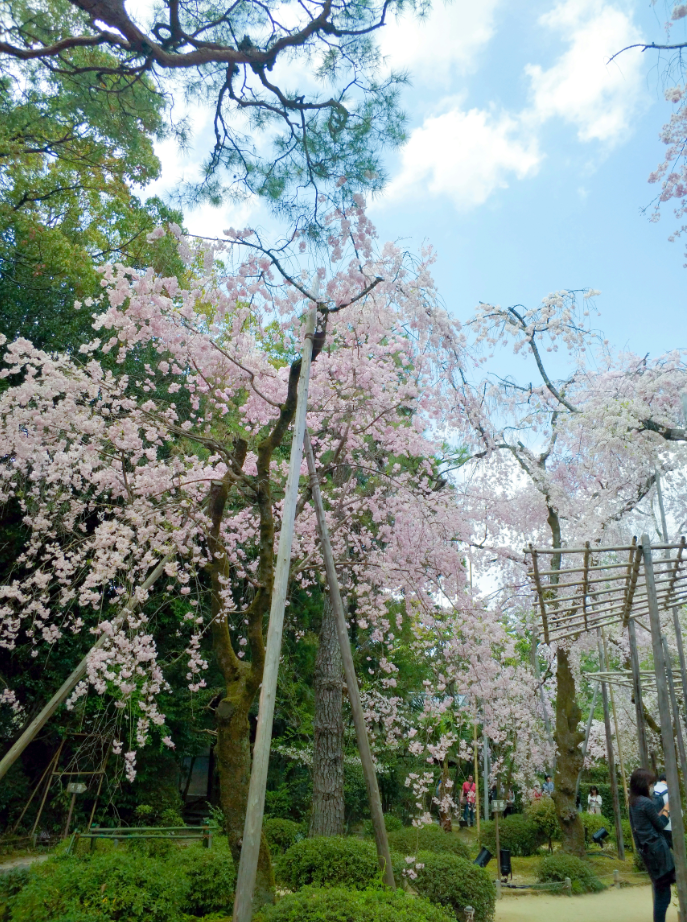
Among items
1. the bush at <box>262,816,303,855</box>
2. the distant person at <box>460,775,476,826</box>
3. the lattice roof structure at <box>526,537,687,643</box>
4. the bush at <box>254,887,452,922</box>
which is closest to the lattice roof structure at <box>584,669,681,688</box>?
the lattice roof structure at <box>526,537,687,643</box>

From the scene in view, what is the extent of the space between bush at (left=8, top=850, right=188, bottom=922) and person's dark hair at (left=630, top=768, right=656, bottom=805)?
144 inches

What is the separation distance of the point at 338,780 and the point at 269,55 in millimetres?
7732

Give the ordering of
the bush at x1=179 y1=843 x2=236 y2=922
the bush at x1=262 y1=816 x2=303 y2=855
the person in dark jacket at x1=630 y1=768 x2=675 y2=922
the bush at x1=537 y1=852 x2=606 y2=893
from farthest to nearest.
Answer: the bush at x1=262 y1=816 x2=303 y2=855, the bush at x1=537 y1=852 x2=606 y2=893, the bush at x1=179 y1=843 x2=236 y2=922, the person in dark jacket at x1=630 y1=768 x2=675 y2=922

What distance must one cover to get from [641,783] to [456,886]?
2.15 m

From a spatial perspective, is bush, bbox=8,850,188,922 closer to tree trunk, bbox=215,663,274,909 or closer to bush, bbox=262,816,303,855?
tree trunk, bbox=215,663,274,909

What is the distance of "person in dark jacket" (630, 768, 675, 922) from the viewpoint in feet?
16.0

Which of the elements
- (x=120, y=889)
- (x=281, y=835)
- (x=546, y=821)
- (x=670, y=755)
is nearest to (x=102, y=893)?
(x=120, y=889)

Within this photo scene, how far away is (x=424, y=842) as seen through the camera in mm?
7859

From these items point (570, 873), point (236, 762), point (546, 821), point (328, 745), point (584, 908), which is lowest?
point (584, 908)

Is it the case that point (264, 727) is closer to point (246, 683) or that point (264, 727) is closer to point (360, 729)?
point (360, 729)

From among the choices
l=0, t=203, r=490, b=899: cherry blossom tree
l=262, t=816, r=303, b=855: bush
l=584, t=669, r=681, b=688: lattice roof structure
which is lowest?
l=262, t=816, r=303, b=855: bush

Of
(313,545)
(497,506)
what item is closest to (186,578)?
(313,545)

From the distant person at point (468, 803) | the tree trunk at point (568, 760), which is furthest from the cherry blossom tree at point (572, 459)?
the distant person at point (468, 803)

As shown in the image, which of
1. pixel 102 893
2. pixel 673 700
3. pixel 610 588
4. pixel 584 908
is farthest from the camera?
pixel 584 908
